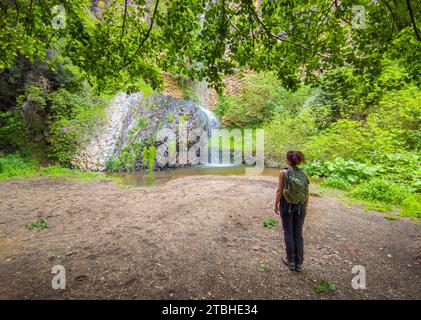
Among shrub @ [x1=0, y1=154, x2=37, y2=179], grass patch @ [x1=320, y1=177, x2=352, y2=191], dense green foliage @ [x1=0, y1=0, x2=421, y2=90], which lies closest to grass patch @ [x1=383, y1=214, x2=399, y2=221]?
grass patch @ [x1=320, y1=177, x2=352, y2=191]

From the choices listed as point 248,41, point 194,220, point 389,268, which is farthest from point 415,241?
point 248,41

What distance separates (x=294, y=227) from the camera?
3.47 meters

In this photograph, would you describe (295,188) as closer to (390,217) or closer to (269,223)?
(269,223)

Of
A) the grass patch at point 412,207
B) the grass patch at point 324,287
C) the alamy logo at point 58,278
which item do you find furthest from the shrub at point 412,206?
the alamy logo at point 58,278

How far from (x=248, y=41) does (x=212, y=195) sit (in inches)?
182

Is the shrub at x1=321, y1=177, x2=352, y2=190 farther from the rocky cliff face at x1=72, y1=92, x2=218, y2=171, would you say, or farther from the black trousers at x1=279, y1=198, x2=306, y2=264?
the rocky cliff face at x1=72, y1=92, x2=218, y2=171

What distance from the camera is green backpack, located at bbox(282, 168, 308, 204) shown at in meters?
3.29

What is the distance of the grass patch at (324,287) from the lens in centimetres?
315

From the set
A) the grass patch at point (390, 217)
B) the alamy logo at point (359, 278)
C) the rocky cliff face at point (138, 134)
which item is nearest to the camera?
the alamy logo at point (359, 278)

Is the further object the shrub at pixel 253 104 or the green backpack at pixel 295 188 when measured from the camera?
the shrub at pixel 253 104

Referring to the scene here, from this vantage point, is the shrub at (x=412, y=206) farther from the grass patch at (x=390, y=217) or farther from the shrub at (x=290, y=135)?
the shrub at (x=290, y=135)

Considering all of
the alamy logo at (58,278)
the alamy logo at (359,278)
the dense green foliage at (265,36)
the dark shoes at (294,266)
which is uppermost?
the dense green foliage at (265,36)

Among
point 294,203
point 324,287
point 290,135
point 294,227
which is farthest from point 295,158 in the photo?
point 290,135

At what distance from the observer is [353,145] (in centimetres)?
1038
